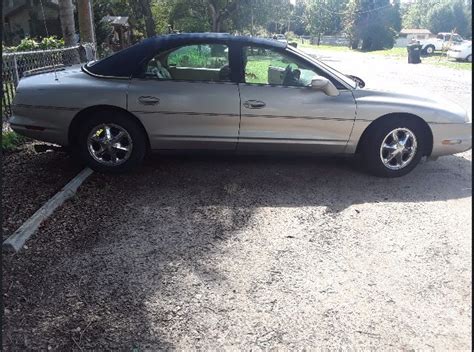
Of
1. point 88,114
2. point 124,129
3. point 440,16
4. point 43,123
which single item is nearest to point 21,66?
point 43,123

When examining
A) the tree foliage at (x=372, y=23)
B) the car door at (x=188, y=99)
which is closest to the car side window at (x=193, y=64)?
the car door at (x=188, y=99)

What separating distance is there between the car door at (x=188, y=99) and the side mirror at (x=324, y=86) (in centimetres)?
86

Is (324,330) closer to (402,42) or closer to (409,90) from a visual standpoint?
(409,90)

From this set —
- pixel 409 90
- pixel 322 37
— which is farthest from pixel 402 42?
pixel 409 90

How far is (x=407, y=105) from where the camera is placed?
521 cm

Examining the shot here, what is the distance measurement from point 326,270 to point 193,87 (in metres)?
2.62

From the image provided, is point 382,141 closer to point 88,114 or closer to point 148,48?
point 148,48

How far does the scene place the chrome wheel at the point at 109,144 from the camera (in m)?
5.07

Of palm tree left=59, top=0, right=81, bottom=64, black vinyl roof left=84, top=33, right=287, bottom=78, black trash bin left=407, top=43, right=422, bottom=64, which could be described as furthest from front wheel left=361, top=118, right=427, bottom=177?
black trash bin left=407, top=43, right=422, bottom=64

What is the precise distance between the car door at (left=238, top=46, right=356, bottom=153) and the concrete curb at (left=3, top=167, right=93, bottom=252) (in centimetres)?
181

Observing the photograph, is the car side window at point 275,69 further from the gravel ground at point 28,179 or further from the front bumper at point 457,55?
the front bumper at point 457,55

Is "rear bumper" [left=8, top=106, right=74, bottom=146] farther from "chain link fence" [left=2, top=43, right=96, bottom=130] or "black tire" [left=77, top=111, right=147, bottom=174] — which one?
"chain link fence" [left=2, top=43, right=96, bottom=130]

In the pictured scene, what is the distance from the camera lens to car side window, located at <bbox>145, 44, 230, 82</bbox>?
5.12m

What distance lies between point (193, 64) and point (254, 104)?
Result: 0.84m
